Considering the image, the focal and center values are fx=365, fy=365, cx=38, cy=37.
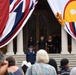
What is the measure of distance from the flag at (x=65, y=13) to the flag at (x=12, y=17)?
1318mm

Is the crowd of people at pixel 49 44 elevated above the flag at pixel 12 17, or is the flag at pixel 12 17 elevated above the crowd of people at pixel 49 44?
the flag at pixel 12 17

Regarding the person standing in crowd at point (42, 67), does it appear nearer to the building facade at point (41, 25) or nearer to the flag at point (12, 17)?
the flag at point (12, 17)

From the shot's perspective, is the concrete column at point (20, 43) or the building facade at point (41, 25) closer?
the concrete column at point (20, 43)

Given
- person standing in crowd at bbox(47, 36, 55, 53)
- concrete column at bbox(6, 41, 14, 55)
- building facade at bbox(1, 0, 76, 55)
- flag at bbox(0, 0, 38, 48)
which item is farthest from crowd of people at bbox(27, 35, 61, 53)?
building facade at bbox(1, 0, 76, 55)

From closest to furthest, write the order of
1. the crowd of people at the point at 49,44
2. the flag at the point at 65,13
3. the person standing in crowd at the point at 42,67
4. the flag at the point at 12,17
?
the person standing in crowd at the point at 42,67 → the flag at the point at 12,17 → the flag at the point at 65,13 → the crowd of people at the point at 49,44

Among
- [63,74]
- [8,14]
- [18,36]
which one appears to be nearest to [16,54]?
[18,36]

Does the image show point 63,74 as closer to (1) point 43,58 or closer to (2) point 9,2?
(1) point 43,58

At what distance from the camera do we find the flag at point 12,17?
20.8m

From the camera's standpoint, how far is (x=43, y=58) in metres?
5.95

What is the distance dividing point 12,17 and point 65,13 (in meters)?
3.11

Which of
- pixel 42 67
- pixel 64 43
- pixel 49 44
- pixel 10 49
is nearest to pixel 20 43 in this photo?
pixel 10 49

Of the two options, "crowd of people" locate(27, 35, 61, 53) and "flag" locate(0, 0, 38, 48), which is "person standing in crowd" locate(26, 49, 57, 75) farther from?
"crowd of people" locate(27, 35, 61, 53)

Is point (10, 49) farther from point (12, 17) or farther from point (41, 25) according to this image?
point (41, 25)

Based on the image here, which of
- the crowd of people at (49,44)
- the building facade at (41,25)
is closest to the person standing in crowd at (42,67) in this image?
the crowd of people at (49,44)
